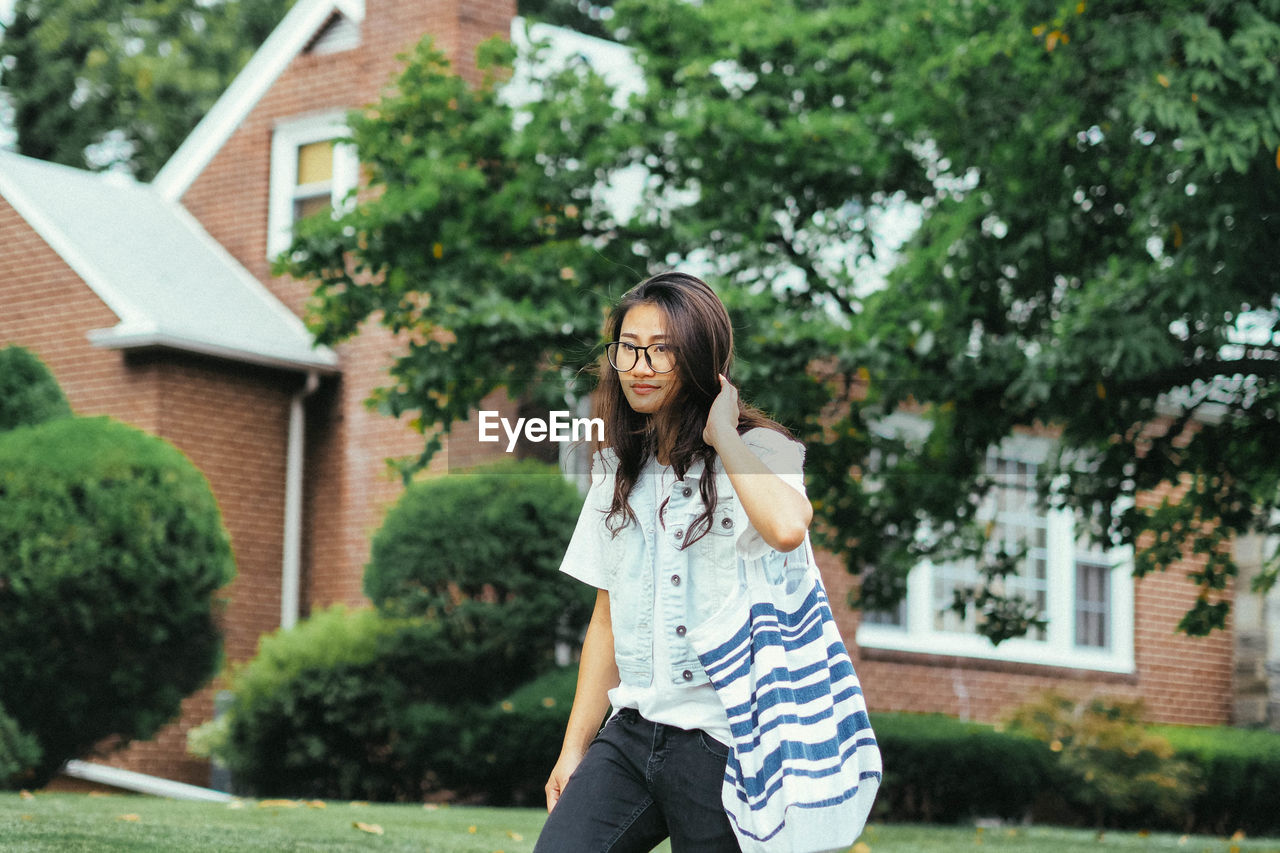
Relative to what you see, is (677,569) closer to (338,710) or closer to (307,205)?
(338,710)

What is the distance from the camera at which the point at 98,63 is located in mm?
26938

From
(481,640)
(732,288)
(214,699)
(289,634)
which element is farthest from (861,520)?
(214,699)

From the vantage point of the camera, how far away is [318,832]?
25.3ft

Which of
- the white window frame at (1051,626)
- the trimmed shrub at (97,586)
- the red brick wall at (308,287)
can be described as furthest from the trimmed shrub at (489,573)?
the white window frame at (1051,626)

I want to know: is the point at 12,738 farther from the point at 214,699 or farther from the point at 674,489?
the point at 674,489

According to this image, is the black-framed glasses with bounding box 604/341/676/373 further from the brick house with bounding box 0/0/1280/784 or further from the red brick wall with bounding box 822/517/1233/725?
the red brick wall with bounding box 822/517/1233/725

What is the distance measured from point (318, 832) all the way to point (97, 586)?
3.84 meters

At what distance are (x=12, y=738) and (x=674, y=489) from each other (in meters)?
8.74

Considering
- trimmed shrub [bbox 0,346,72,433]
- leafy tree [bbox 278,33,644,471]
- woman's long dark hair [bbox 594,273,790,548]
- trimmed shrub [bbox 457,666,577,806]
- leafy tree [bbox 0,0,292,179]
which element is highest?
leafy tree [bbox 0,0,292,179]

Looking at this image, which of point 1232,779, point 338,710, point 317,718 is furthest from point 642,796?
point 1232,779

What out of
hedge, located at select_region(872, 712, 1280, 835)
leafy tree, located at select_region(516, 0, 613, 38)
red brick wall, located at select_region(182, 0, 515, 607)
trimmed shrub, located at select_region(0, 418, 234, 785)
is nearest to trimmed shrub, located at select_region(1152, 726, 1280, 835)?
hedge, located at select_region(872, 712, 1280, 835)

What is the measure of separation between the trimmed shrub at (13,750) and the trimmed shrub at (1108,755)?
27.1 ft

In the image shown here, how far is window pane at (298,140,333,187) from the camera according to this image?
16828 mm

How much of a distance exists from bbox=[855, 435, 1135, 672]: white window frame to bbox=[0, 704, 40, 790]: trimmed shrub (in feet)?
Result: 27.5
